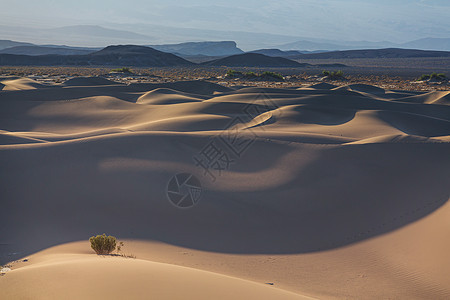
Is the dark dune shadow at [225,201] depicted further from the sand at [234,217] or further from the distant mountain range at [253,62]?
the distant mountain range at [253,62]

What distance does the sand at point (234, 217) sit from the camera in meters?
5.60

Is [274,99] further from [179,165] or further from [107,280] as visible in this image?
[107,280]

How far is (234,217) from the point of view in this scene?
9.77 metres

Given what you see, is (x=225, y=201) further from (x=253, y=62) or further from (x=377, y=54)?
(x=377, y=54)

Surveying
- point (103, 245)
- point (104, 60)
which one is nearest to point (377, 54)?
point (104, 60)

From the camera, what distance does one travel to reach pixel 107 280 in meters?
5.05

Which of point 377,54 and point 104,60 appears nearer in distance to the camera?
point 104,60

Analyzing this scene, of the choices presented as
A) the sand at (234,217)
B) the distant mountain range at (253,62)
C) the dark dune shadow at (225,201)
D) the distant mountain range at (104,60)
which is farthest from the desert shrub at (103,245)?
the distant mountain range at (253,62)

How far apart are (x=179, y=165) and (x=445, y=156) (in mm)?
8721

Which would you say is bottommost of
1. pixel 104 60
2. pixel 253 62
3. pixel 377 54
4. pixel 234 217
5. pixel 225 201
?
pixel 234 217

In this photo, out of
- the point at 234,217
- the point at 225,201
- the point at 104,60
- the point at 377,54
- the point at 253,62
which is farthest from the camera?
the point at 377,54

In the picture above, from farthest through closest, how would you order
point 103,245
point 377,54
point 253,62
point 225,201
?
point 377,54 < point 253,62 < point 225,201 < point 103,245

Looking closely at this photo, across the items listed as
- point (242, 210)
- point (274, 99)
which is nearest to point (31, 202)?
point (242, 210)

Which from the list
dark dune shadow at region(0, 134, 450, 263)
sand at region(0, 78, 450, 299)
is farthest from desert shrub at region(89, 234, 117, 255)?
dark dune shadow at region(0, 134, 450, 263)
